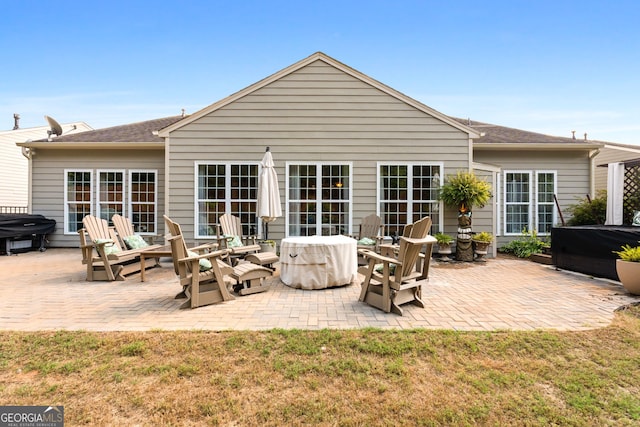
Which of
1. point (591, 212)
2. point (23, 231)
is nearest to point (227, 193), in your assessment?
point (23, 231)

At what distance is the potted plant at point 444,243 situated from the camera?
7328 mm

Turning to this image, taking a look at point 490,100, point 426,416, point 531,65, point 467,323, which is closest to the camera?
point 426,416

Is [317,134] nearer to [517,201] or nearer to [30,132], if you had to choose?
[517,201]

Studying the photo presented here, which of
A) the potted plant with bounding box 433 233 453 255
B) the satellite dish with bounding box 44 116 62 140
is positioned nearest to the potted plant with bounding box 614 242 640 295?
the potted plant with bounding box 433 233 453 255

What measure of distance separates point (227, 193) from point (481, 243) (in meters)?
6.58

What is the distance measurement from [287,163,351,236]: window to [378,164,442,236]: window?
1002 millimetres

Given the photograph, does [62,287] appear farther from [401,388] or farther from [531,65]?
[531,65]

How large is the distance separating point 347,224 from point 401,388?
5.77 metres

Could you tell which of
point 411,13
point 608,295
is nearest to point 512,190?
point 608,295

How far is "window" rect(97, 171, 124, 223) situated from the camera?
29.8 ft

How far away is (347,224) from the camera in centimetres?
784

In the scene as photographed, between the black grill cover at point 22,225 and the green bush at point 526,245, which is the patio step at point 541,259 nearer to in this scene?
the green bush at point 526,245

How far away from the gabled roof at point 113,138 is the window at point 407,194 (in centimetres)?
616

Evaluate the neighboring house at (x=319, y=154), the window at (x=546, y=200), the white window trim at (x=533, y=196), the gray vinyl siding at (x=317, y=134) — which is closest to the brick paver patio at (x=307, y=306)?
the neighboring house at (x=319, y=154)
